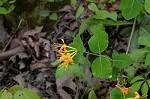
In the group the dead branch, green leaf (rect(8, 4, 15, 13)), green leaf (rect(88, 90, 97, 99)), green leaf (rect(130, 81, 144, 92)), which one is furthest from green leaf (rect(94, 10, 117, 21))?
green leaf (rect(8, 4, 15, 13))

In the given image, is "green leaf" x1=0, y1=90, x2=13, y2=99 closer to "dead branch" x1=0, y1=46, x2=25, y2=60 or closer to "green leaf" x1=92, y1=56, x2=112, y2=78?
"green leaf" x1=92, y1=56, x2=112, y2=78

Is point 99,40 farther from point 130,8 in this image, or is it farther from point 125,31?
point 125,31

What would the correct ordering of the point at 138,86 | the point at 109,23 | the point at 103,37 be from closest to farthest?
the point at 103,37 → the point at 138,86 → the point at 109,23

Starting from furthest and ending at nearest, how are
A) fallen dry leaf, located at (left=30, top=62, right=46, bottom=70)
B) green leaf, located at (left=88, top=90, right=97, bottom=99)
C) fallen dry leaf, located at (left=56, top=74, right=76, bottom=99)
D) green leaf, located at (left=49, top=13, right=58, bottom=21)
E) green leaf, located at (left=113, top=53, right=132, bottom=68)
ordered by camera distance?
green leaf, located at (left=49, top=13, right=58, bottom=21), fallen dry leaf, located at (left=30, top=62, right=46, bottom=70), fallen dry leaf, located at (left=56, top=74, right=76, bottom=99), green leaf, located at (left=88, top=90, right=97, bottom=99), green leaf, located at (left=113, top=53, right=132, bottom=68)

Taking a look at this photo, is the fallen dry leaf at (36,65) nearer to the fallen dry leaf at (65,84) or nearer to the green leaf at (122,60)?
the fallen dry leaf at (65,84)

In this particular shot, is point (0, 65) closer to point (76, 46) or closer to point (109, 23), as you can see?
point (109, 23)

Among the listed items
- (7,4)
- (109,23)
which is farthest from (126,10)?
(7,4)

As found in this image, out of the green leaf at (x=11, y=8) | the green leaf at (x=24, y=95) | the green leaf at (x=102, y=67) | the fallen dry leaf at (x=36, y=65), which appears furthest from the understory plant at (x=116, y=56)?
the green leaf at (x=11, y=8)
